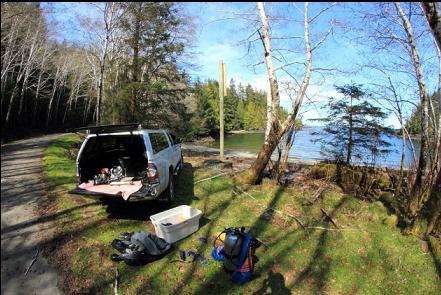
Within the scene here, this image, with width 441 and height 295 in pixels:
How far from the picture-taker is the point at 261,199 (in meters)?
8.39

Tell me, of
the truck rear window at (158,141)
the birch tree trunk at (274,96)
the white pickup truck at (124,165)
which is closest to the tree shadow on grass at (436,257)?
the birch tree trunk at (274,96)

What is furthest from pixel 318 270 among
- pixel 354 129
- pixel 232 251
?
pixel 354 129

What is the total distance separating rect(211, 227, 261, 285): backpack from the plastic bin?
81cm

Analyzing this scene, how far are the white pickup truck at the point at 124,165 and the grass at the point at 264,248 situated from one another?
1.70ft

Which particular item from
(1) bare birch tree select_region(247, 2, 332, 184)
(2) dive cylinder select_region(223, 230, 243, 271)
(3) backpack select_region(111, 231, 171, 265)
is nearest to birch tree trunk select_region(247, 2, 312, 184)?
(1) bare birch tree select_region(247, 2, 332, 184)

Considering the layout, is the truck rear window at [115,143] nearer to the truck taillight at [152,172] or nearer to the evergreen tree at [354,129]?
the truck taillight at [152,172]

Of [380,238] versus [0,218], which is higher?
[0,218]

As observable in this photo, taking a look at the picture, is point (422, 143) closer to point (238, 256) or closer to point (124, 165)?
point (238, 256)

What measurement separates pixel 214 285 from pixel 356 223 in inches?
160

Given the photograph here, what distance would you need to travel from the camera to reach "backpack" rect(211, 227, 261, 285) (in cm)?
498

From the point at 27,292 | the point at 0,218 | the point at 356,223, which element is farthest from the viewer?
the point at 356,223

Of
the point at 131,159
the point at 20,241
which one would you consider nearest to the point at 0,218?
the point at 20,241

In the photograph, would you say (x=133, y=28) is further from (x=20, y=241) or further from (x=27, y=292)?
(x=27, y=292)

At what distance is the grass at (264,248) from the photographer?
4801 mm
